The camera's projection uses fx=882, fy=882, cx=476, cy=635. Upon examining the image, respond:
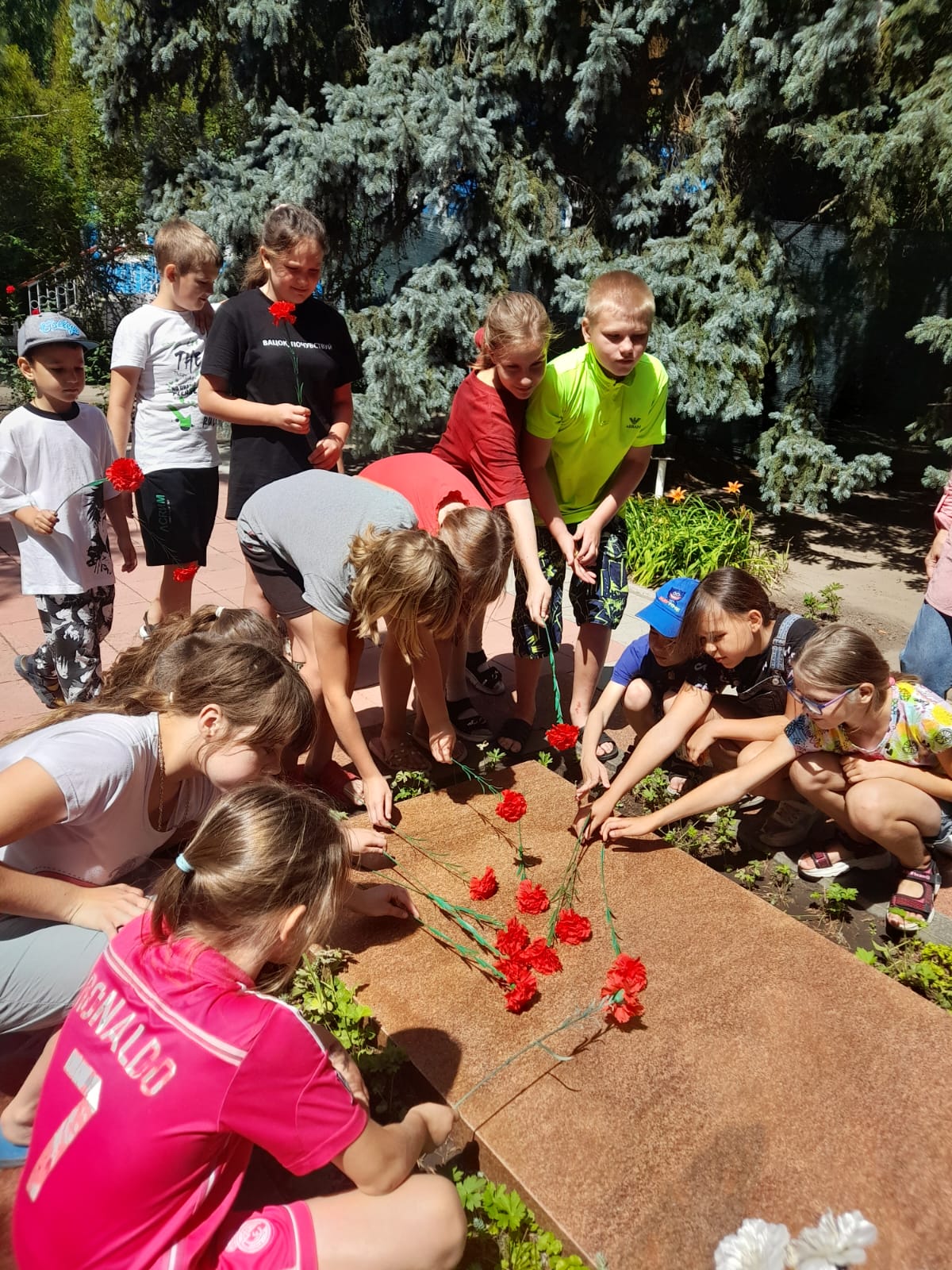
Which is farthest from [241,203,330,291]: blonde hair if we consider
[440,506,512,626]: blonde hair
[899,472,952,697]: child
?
[899,472,952,697]: child

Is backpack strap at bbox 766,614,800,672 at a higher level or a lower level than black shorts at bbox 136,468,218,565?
lower

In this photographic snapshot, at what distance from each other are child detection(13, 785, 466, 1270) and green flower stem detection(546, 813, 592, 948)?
0.88m

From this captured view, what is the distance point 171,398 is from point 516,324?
143 centimetres

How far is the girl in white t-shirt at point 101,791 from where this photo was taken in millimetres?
1727

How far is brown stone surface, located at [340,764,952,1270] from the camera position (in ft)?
5.33

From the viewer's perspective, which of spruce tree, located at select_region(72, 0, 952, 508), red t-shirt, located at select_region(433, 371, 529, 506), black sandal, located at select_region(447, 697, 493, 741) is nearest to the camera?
red t-shirt, located at select_region(433, 371, 529, 506)

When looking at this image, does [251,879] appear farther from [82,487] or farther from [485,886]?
[82,487]

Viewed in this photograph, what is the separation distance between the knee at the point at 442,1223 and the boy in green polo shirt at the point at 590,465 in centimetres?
206

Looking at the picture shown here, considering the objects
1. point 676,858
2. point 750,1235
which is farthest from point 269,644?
point 750,1235

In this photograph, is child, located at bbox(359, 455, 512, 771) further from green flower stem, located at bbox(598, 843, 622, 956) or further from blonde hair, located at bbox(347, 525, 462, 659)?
green flower stem, located at bbox(598, 843, 622, 956)

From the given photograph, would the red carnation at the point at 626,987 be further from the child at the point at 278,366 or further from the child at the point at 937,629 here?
the child at the point at 937,629

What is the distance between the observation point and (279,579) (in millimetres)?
2830

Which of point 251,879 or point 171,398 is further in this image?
point 171,398


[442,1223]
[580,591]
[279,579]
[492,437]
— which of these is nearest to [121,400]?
[279,579]
